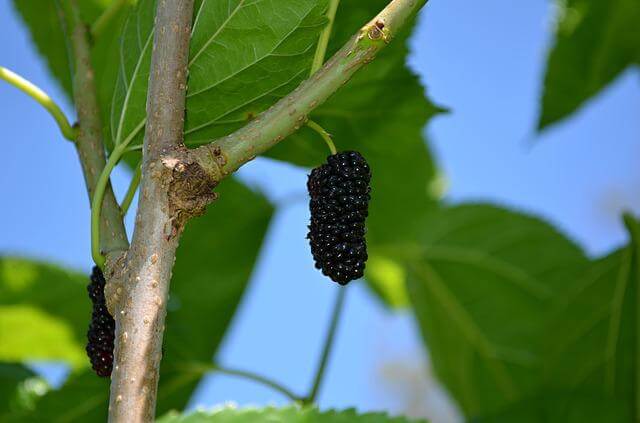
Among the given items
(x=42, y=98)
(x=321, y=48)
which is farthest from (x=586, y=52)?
(x=42, y=98)

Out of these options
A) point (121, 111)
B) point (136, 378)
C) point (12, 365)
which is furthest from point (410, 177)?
point (136, 378)

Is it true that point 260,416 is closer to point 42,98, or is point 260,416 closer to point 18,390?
point 42,98

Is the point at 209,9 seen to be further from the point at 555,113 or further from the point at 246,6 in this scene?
the point at 555,113

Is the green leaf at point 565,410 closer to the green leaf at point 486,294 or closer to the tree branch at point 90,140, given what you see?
the green leaf at point 486,294

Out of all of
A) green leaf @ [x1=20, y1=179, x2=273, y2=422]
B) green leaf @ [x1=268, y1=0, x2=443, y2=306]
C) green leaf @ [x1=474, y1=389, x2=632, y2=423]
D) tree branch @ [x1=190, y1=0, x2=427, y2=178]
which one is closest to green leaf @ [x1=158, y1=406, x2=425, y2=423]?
tree branch @ [x1=190, y1=0, x2=427, y2=178]

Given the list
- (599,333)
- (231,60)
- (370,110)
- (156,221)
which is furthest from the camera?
(599,333)

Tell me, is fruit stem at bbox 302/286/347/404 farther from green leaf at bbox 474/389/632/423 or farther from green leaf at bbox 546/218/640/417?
green leaf at bbox 546/218/640/417
